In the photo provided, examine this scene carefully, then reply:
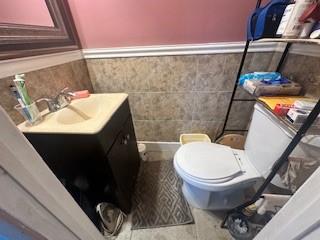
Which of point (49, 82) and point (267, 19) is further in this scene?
point (49, 82)

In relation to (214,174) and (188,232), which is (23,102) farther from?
(188,232)

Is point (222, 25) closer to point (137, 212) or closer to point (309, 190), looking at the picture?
point (309, 190)

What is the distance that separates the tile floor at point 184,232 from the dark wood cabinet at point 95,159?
15 cm

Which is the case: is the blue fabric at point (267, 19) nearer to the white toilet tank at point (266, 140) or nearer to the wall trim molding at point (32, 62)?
the white toilet tank at point (266, 140)

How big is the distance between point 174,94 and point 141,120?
44cm

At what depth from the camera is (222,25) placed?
1.06 meters

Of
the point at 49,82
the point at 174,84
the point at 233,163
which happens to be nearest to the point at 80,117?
the point at 49,82

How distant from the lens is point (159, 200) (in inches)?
47.8

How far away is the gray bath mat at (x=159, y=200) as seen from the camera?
1.09 meters

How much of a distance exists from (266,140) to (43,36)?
59.3 inches

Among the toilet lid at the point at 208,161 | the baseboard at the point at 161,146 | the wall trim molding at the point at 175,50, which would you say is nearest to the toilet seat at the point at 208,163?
the toilet lid at the point at 208,161

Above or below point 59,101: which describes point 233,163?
below

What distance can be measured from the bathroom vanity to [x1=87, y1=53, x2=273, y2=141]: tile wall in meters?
0.35

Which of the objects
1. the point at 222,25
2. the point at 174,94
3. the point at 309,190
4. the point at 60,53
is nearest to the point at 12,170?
the point at 309,190
